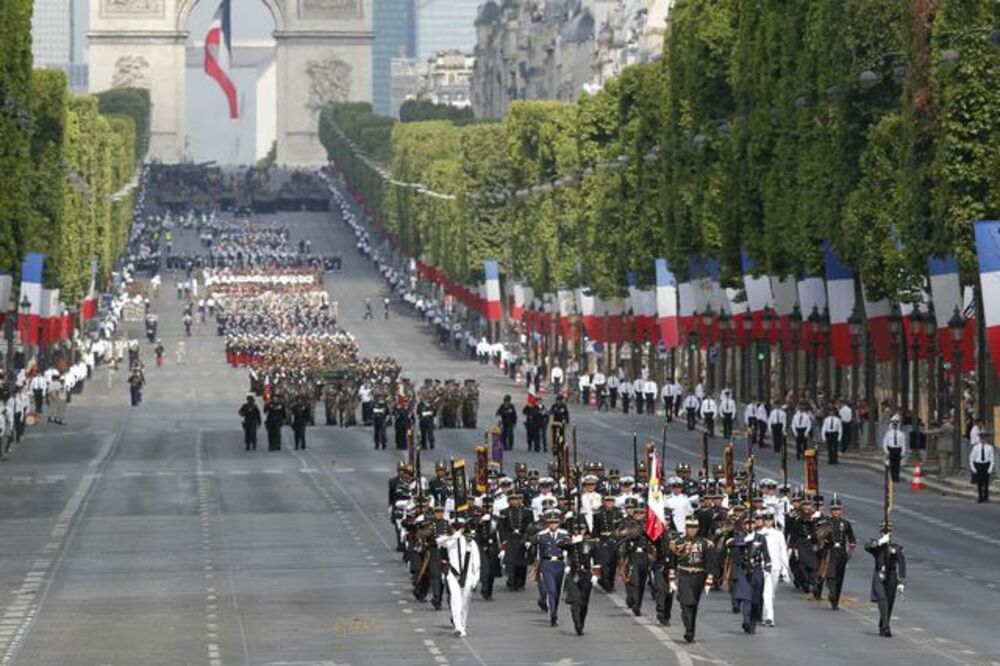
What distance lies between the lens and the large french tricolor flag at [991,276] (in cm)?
6850

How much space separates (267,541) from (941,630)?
19322 millimetres

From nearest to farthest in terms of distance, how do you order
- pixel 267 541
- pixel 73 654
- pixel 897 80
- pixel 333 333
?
pixel 73 654 < pixel 267 541 < pixel 897 80 < pixel 333 333

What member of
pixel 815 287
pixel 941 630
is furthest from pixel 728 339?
pixel 941 630

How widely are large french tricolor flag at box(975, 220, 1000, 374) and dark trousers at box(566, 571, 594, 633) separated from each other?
2372cm

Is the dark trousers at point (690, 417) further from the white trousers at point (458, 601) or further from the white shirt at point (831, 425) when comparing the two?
the white trousers at point (458, 601)

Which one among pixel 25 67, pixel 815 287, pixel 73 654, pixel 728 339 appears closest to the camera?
pixel 73 654

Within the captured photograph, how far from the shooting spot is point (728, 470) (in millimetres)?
53719

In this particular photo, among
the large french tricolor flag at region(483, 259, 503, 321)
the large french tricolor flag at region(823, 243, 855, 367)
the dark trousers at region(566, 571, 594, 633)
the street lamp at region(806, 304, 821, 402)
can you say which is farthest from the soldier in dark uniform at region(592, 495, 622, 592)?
the large french tricolor flag at region(483, 259, 503, 321)

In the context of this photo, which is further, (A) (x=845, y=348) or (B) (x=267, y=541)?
(A) (x=845, y=348)

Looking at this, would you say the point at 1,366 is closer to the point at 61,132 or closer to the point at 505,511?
the point at 61,132

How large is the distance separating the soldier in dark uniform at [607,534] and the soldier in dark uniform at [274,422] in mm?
44668

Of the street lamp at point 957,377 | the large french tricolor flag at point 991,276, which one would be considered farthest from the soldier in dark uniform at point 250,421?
the large french tricolor flag at point 991,276

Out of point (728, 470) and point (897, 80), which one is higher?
point (897, 80)

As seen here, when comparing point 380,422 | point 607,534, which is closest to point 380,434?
point 380,422
